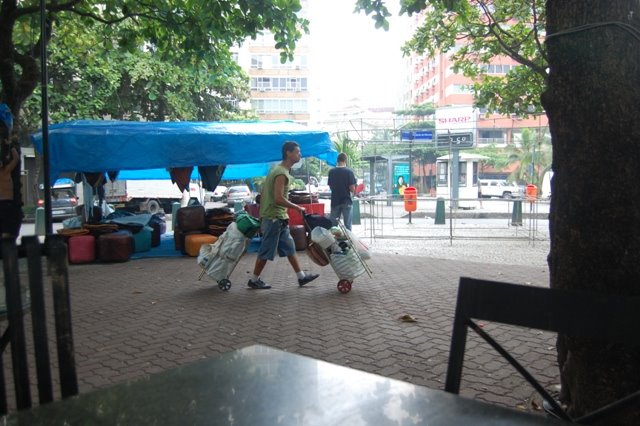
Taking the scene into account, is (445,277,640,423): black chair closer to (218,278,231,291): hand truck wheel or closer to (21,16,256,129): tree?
(218,278,231,291): hand truck wheel

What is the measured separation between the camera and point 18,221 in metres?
5.89

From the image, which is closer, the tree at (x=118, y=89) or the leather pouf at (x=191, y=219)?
the leather pouf at (x=191, y=219)

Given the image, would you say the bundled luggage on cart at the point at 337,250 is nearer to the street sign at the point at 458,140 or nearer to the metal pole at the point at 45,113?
the metal pole at the point at 45,113

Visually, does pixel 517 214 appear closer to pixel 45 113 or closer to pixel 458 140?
pixel 458 140

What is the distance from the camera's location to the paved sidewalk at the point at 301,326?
3.94 metres

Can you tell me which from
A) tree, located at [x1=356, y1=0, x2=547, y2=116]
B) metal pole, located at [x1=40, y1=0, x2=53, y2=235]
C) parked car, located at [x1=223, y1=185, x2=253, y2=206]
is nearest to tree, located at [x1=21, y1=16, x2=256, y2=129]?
tree, located at [x1=356, y1=0, x2=547, y2=116]

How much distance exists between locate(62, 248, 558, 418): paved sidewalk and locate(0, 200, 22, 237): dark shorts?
1150 mm

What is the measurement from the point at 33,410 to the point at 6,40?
7.52m

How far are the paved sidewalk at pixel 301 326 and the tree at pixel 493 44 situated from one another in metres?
4.69

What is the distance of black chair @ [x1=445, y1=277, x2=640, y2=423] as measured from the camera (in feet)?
5.56

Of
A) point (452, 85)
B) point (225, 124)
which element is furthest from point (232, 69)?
point (452, 85)

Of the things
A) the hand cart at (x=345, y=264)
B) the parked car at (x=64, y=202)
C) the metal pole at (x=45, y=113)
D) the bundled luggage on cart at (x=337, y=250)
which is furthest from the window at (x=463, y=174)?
the metal pole at (x=45, y=113)

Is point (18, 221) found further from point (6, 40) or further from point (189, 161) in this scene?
point (189, 161)

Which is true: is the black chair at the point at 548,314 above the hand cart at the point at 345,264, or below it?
above
